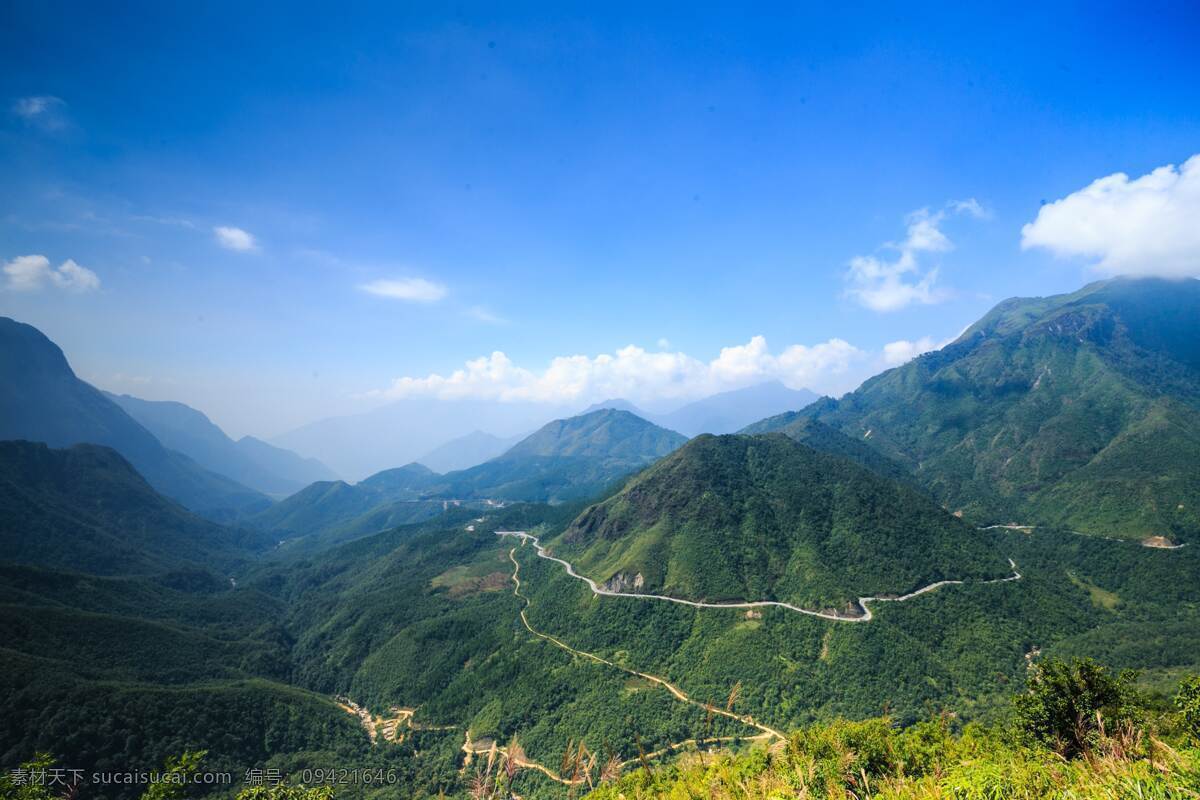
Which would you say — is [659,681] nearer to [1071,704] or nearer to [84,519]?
[1071,704]

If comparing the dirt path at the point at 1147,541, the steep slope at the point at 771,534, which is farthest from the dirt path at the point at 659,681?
the dirt path at the point at 1147,541

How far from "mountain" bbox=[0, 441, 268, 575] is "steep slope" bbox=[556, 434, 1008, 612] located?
142540 mm

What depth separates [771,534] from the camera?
110m

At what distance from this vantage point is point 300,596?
160 meters

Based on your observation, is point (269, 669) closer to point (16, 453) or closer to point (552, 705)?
point (552, 705)

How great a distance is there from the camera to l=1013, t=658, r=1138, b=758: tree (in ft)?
103

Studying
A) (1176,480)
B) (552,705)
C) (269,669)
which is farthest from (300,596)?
(1176,480)

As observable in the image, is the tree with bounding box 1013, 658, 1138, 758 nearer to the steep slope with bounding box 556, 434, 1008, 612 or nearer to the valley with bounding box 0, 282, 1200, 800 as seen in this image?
the valley with bounding box 0, 282, 1200, 800

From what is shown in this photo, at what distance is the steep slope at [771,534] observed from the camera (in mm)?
96375

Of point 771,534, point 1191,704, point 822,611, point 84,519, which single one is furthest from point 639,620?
point 84,519

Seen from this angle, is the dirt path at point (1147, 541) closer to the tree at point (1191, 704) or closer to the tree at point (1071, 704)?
the tree at point (1071, 704)

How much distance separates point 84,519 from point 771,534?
22060 centimetres

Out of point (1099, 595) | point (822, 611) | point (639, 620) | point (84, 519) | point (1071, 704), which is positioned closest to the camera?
point (1071, 704)

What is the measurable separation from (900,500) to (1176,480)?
78.2 meters
